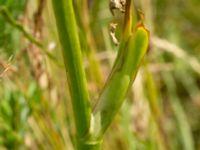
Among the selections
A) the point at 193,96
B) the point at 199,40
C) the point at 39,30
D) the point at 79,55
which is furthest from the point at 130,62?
the point at 199,40

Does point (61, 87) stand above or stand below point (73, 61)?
below

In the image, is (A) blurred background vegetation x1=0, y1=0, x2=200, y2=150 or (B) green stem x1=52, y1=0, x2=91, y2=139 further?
(A) blurred background vegetation x1=0, y1=0, x2=200, y2=150

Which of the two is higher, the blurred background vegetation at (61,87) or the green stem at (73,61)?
the green stem at (73,61)

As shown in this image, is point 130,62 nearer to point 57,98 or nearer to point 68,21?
point 68,21

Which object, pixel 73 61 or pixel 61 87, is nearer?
pixel 73 61
